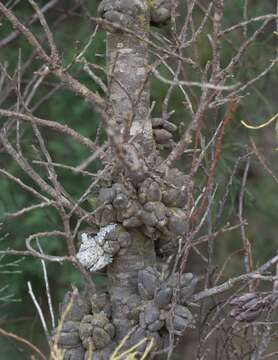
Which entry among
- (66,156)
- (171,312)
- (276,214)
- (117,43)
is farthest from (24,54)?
(171,312)

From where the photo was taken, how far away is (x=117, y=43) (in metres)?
1.37

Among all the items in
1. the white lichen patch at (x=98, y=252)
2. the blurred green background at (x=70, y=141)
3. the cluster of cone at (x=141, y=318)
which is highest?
the white lichen patch at (x=98, y=252)

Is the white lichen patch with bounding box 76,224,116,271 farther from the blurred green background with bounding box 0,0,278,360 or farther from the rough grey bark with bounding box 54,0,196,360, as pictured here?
the blurred green background with bounding box 0,0,278,360

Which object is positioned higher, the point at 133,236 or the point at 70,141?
the point at 133,236

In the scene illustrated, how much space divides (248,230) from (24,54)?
1.32 metres

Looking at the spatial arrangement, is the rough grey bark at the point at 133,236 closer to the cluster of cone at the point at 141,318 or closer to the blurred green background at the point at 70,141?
the cluster of cone at the point at 141,318

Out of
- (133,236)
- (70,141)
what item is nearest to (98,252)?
(133,236)

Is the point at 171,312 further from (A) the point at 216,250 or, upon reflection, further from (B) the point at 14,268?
(A) the point at 216,250

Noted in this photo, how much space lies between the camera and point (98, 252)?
1.34 m

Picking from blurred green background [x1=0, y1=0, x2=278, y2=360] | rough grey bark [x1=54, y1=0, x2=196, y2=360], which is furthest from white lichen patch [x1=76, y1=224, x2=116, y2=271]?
blurred green background [x1=0, y1=0, x2=278, y2=360]

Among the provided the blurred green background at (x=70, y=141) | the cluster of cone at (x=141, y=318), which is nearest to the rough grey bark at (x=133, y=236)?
the cluster of cone at (x=141, y=318)

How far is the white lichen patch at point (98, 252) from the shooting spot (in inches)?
52.4

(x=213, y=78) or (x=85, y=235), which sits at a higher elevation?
(x=213, y=78)

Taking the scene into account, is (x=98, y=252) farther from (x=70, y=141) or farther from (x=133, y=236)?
(x=70, y=141)
